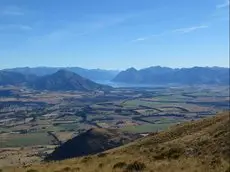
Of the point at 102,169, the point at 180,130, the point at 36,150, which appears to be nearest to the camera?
the point at 102,169

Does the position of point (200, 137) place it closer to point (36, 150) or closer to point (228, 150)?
point (228, 150)

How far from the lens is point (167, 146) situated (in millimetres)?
34969

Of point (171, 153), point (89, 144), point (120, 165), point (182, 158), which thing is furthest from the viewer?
point (89, 144)

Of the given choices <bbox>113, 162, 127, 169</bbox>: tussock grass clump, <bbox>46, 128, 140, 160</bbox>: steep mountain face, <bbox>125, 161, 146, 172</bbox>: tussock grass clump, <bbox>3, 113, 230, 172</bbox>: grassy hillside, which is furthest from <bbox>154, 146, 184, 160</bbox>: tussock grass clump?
<bbox>46, 128, 140, 160</bbox>: steep mountain face

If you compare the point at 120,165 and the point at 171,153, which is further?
the point at 171,153

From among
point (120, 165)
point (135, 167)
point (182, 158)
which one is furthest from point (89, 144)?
point (182, 158)

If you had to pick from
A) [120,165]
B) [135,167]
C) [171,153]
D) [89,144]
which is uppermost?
[171,153]

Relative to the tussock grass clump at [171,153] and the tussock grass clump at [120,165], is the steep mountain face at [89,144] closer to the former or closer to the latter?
the tussock grass clump at [171,153]

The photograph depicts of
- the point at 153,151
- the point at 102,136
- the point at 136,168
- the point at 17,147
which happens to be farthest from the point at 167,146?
the point at 17,147

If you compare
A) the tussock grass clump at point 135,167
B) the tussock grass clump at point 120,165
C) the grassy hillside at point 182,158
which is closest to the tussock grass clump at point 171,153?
the grassy hillside at point 182,158

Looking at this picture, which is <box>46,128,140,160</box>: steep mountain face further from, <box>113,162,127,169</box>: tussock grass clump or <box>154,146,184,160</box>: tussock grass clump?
<box>113,162,127,169</box>: tussock grass clump

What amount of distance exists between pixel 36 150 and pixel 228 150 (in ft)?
506

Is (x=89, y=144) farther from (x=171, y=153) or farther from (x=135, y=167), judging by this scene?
(x=135, y=167)

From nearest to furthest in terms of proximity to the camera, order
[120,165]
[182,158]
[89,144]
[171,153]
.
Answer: [182,158], [120,165], [171,153], [89,144]
